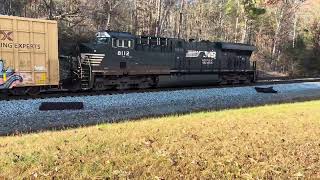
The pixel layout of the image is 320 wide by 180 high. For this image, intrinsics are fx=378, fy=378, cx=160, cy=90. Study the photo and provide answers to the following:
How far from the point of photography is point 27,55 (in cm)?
1545

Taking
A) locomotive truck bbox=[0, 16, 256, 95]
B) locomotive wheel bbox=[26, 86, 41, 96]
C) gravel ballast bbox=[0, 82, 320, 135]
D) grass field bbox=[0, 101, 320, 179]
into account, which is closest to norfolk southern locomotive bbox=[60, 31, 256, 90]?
locomotive truck bbox=[0, 16, 256, 95]

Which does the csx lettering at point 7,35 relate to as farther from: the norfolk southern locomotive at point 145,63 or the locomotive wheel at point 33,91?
the norfolk southern locomotive at point 145,63

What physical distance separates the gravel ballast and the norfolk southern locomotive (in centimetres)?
285

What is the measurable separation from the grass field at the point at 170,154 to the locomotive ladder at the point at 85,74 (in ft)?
33.3

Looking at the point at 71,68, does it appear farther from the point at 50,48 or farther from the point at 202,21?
the point at 202,21

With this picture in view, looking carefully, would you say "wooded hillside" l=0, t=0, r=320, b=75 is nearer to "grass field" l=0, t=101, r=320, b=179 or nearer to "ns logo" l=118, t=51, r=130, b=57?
"ns logo" l=118, t=51, r=130, b=57

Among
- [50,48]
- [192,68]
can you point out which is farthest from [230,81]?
[50,48]

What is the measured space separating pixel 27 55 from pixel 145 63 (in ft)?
23.2

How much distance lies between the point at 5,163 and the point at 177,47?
18.2m

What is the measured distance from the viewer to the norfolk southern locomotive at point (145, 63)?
18703 mm

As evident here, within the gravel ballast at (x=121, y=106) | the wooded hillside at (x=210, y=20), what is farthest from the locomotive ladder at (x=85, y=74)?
the wooded hillside at (x=210, y=20)

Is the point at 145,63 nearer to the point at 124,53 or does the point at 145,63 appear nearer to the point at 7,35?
the point at 124,53

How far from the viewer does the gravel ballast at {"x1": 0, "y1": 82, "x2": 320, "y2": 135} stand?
39.6 ft

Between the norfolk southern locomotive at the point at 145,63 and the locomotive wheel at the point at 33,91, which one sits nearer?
the locomotive wheel at the point at 33,91
